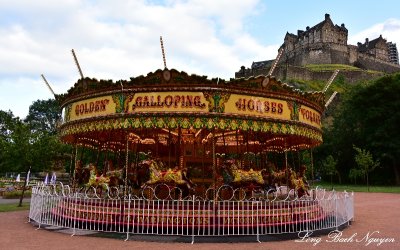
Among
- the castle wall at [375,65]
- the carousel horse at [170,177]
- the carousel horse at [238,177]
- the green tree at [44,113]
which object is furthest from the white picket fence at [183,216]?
the castle wall at [375,65]

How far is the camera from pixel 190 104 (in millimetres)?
10781

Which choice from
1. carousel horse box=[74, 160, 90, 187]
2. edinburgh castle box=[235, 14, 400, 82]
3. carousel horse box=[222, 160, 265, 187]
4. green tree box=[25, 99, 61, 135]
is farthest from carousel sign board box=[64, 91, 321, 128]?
edinburgh castle box=[235, 14, 400, 82]

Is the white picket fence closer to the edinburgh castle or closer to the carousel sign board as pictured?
the carousel sign board

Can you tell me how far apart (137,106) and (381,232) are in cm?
876

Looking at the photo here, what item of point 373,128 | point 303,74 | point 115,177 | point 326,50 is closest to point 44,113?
point 303,74

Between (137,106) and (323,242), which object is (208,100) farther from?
(323,242)

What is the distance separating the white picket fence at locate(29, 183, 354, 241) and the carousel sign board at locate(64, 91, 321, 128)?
2.57 m

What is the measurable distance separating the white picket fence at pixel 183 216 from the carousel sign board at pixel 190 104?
2574 mm

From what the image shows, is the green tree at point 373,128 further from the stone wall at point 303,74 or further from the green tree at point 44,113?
the green tree at point 44,113

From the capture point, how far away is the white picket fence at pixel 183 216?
1030cm

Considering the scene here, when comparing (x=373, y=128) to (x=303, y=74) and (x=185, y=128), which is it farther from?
(x=185, y=128)

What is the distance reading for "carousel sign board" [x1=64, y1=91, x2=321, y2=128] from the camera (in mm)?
10797

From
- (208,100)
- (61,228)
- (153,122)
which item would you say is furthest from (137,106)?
(61,228)

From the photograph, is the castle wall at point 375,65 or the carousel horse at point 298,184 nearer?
the carousel horse at point 298,184
